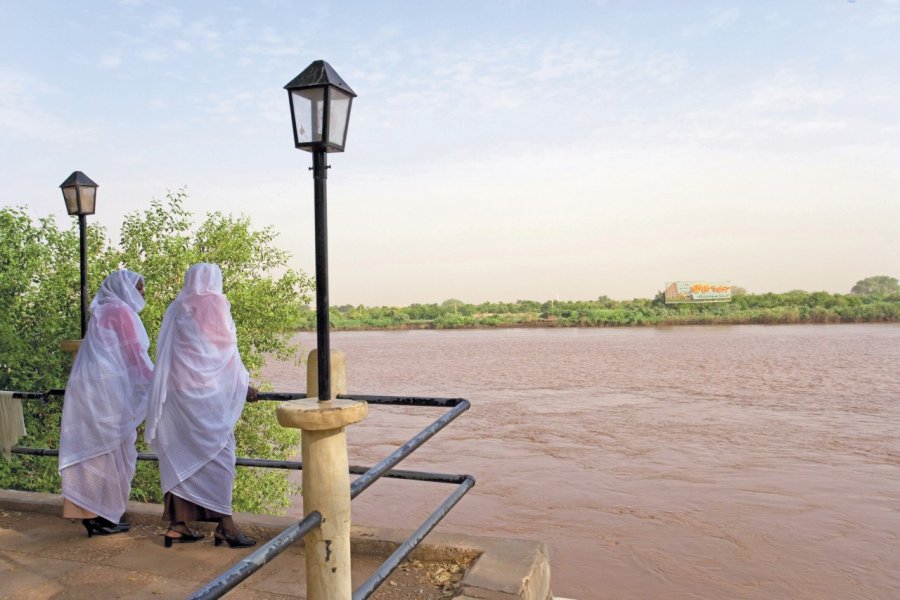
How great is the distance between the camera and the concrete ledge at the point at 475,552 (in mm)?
2824

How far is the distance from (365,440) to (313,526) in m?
11.6

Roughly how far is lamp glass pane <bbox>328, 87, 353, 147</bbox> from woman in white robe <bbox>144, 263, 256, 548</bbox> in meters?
1.56

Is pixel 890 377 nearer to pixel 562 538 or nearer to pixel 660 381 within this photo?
pixel 660 381

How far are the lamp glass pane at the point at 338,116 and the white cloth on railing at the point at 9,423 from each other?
3.56m

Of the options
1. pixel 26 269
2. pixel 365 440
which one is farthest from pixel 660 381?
pixel 26 269

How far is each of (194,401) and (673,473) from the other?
8.67 m

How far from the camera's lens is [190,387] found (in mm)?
3664

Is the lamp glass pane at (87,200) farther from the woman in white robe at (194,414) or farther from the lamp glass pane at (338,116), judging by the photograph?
the lamp glass pane at (338,116)

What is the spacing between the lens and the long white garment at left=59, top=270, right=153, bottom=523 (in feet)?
12.5

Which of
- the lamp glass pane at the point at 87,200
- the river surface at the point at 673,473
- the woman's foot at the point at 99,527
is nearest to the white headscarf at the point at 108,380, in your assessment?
the woman's foot at the point at 99,527

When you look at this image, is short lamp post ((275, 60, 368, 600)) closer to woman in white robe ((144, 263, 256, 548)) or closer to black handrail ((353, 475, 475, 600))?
black handrail ((353, 475, 475, 600))

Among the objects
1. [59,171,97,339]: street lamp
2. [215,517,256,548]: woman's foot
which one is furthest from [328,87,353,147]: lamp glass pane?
[59,171,97,339]: street lamp

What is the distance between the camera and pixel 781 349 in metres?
29.6

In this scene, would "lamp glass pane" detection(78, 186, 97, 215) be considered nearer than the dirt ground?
No
